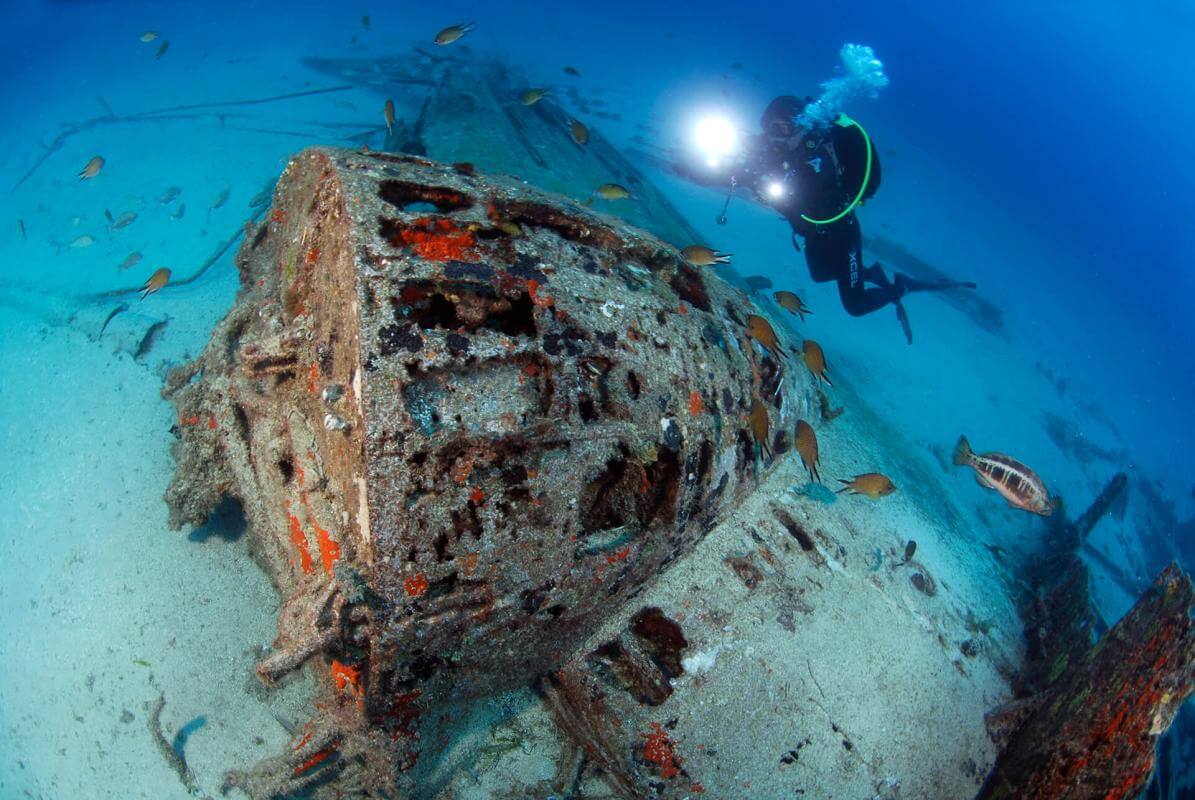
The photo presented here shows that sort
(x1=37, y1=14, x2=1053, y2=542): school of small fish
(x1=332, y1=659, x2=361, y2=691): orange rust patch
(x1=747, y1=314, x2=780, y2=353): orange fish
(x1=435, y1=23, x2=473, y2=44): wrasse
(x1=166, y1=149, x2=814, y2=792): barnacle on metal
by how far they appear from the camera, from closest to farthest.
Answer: (x1=166, y1=149, x2=814, y2=792): barnacle on metal, (x1=332, y1=659, x2=361, y2=691): orange rust patch, (x1=37, y1=14, x2=1053, y2=542): school of small fish, (x1=747, y1=314, x2=780, y2=353): orange fish, (x1=435, y1=23, x2=473, y2=44): wrasse

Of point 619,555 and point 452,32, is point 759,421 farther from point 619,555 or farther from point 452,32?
point 452,32

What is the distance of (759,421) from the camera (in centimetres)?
346

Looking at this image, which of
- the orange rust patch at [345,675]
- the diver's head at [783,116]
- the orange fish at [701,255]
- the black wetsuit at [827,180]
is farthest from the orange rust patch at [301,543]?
the diver's head at [783,116]

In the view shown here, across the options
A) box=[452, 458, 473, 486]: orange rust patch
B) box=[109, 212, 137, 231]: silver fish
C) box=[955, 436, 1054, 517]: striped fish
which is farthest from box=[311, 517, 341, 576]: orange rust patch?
box=[109, 212, 137, 231]: silver fish

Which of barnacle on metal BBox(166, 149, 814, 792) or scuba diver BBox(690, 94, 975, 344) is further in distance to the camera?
scuba diver BBox(690, 94, 975, 344)

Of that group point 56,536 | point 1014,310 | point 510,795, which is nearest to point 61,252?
point 56,536

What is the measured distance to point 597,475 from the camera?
2.48m

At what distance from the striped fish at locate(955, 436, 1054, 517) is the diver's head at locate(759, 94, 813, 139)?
5327 mm

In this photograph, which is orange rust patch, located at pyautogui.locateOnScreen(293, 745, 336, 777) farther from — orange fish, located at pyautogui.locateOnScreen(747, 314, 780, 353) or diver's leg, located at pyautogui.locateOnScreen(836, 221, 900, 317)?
diver's leg, located at pyautogui.locateOnScreen(836, 221, 900, 317)

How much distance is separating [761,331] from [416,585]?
2.77 meters

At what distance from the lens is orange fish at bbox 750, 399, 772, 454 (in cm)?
345

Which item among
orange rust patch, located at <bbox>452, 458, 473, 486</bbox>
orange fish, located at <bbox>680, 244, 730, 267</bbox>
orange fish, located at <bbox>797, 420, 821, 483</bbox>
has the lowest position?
orange fish, located at <bbox>797, 420, 821, 483</bbox>

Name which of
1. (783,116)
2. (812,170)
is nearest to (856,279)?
(812,170)

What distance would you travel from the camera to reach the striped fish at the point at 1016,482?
532 centimetres
